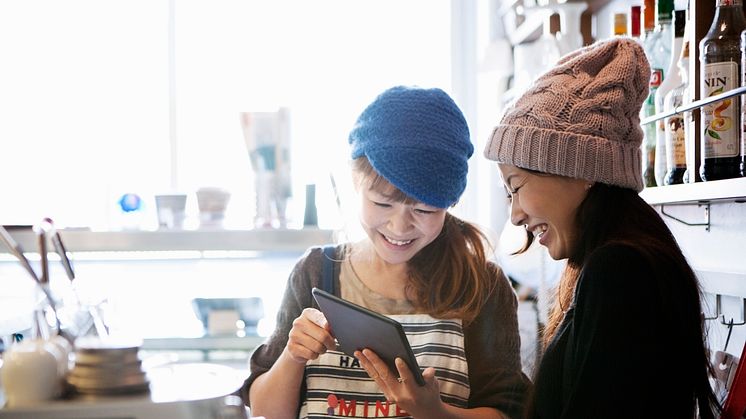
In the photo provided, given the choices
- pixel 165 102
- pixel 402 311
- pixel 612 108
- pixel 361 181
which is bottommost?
pixel 402 311

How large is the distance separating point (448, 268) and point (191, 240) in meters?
0.53

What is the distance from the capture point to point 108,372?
785 mm

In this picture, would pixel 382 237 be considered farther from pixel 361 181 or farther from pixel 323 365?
pixel 323 365

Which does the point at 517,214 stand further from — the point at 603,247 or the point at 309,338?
the point at 309,338

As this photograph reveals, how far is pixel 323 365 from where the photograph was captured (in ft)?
4.83

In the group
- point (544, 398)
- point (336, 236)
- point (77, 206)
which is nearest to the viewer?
point (544, 398)

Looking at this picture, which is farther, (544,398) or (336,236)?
(336,236)

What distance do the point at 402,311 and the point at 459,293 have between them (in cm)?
12

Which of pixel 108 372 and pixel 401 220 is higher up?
pixel 401 220

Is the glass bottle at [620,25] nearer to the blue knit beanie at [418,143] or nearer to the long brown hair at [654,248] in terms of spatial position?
the blue knit beanie at [418,143]

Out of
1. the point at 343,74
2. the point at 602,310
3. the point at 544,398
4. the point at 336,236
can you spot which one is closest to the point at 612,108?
the point at 602,310

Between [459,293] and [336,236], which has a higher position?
[336,236]

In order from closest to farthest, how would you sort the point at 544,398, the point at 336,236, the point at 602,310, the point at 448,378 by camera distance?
the point at 602,310, the point at 544,398, the point at 448,378, the point at 336,236

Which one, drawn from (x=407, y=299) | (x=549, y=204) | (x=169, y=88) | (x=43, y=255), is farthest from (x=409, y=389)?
(x=169, y=88)
